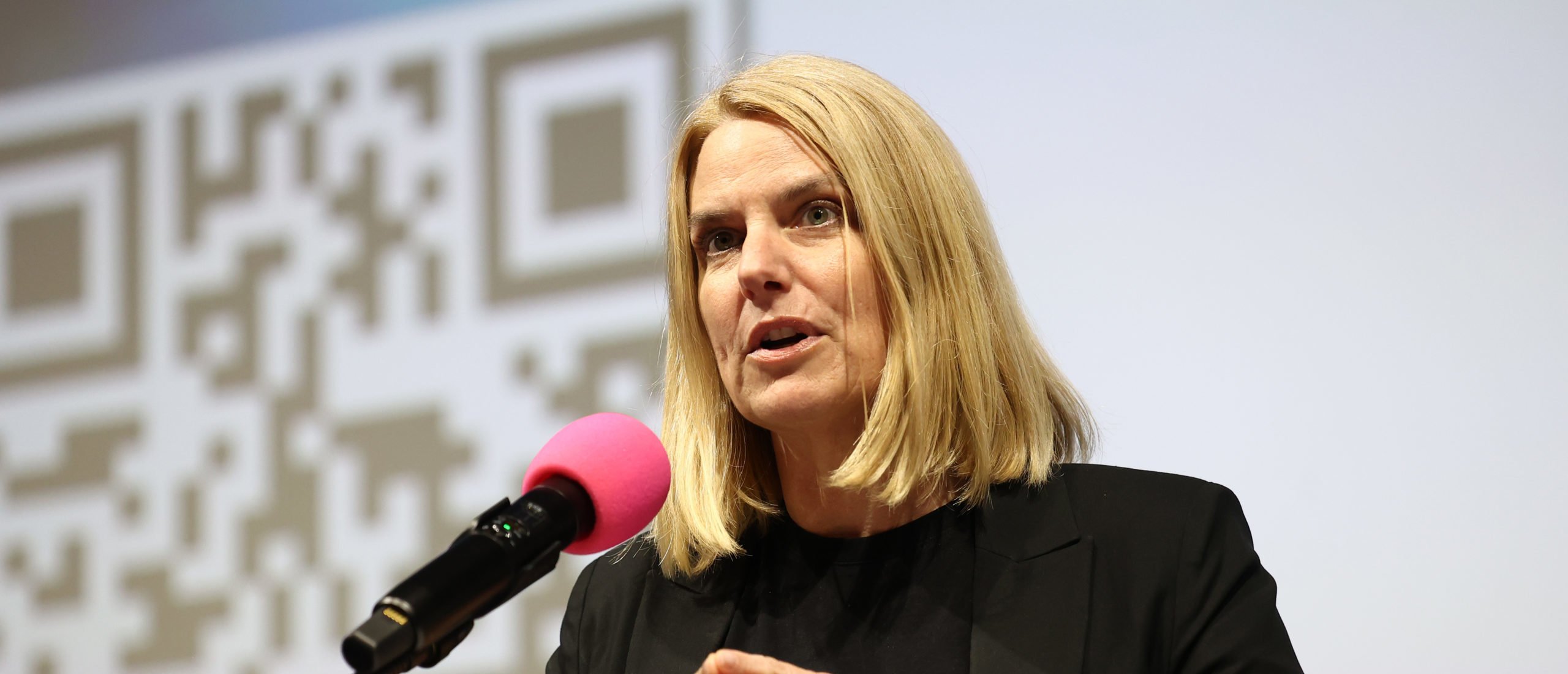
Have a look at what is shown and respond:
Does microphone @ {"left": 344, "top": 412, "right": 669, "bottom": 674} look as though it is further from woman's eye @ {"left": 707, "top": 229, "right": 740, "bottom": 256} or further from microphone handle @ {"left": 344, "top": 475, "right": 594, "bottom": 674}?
woman's eye @ {"left": 707, "top": 229, "right": 740, "bottom": 256}

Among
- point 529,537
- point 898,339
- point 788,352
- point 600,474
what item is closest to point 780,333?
point 788,352

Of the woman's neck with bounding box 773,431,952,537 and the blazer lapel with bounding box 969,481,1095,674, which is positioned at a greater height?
the woman's neck with bounding box 773,431,952,537

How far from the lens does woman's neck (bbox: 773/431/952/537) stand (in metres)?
1.90

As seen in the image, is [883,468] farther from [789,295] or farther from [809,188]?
[809,188]

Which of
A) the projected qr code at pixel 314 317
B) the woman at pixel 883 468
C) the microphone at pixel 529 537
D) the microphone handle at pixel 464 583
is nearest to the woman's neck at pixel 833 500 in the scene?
the woman at pixel 883 468

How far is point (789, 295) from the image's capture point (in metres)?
1.79

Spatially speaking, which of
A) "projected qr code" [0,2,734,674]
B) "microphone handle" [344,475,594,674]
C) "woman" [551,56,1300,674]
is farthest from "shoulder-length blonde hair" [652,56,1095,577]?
"projected qr code" [0,2,734,674]

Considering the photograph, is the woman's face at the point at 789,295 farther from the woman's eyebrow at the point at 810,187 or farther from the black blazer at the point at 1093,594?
the black blazer at the point at 1093,594

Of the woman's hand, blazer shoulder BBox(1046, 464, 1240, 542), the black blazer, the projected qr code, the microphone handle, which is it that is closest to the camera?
the microphone handle

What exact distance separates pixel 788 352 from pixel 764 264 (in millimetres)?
118

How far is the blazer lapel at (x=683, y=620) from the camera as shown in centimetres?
188

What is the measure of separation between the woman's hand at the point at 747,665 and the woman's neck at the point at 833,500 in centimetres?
40

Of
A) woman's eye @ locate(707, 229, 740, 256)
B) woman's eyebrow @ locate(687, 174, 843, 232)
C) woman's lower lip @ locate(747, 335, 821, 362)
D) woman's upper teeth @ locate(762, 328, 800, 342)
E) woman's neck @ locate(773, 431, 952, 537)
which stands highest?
woman's eyebrow @ locate(687, 174, 843, 232)

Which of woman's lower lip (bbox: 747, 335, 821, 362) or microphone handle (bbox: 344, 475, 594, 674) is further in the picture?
woman's lower lip (bbox: 747, 335, 821, 362)
